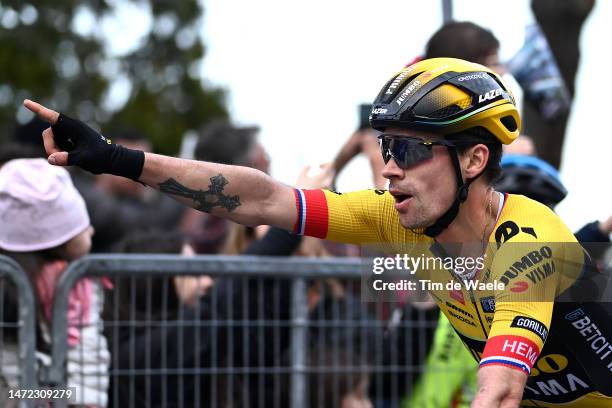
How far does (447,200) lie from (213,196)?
0.96 meters

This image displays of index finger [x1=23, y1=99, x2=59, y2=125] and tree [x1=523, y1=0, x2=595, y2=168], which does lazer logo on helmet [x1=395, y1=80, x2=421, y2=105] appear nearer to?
index finger [x1=23, y1=99, x2=59, y2=125]

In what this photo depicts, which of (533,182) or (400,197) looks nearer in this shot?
(400,197)

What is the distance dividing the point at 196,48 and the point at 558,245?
3874cm

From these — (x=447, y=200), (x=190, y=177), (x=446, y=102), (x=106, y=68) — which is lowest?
(x=447, y=200)

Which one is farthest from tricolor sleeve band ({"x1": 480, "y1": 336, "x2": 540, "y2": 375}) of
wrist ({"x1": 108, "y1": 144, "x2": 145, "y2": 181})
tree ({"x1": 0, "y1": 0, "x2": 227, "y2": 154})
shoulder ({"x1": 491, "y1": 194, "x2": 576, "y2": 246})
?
tree ({"x1": 0, "y1": 0, "x2": 227, "y2": 154})

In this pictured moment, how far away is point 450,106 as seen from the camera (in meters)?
4.85

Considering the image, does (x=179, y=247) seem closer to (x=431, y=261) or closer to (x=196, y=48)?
(x=431, y=261)

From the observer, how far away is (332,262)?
7.26 metres

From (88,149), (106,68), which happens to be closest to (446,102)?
(88,149)

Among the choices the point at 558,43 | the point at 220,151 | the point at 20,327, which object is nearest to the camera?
the point at 20,327

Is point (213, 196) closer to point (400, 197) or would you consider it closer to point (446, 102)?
point (400, 197)

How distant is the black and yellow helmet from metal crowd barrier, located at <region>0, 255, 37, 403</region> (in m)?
2.34

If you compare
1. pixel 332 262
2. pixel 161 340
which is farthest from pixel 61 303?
pixel 332 262

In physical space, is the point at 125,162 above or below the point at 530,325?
above
